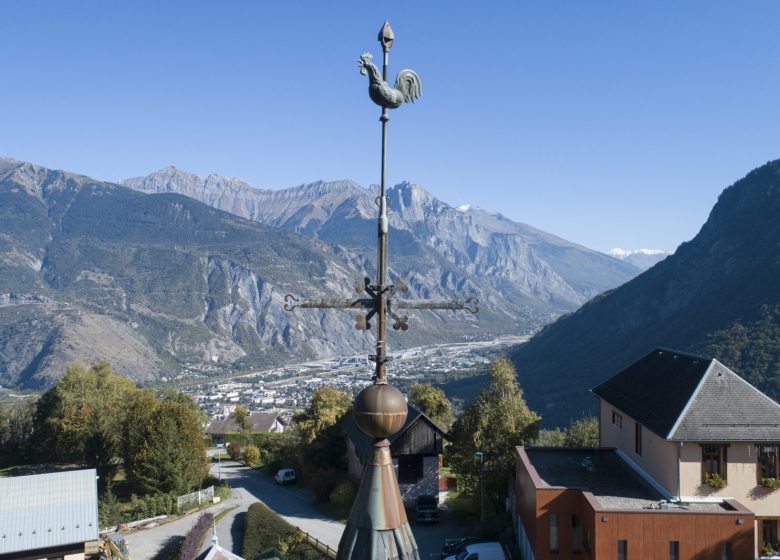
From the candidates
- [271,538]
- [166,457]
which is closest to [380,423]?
[271,538]

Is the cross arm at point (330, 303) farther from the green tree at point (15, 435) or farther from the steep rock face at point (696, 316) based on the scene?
the steep rock face at point (696, 316)

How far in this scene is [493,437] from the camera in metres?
34.8

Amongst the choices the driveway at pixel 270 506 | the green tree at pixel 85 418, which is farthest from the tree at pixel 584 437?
the green tree at pixel 85 418

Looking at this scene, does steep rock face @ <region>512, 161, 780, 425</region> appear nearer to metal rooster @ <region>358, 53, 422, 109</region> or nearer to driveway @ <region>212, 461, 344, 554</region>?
driveway @ <region>212, 461, 344, 554</region>

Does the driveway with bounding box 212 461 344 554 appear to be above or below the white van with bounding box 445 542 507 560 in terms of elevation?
below

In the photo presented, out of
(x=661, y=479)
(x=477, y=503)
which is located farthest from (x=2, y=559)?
(x=661, y=479)

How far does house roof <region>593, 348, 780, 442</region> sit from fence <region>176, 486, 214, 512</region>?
3038cm

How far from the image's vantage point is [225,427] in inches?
3553

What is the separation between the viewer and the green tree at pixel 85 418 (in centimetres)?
4891

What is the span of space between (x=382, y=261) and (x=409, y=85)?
78.7 inches

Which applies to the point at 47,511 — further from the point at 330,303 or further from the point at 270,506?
the point at 330,303

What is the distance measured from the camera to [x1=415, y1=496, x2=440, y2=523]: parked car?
3675 centimetres

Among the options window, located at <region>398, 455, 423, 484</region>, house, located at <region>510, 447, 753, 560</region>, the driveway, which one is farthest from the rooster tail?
window, located at <region>398, 455, 423, 484</region>

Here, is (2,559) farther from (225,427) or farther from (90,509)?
(225,427)
